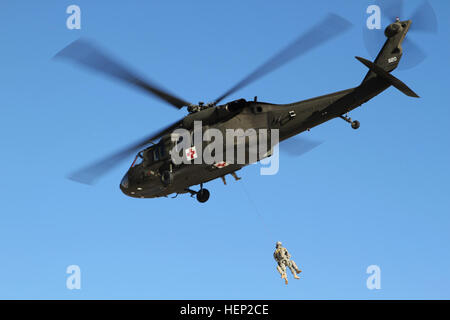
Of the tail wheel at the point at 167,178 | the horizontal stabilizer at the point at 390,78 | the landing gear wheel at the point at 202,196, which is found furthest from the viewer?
the landing gear wheel at the point at 202,196

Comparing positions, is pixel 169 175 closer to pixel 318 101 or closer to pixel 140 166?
pixel 140 166

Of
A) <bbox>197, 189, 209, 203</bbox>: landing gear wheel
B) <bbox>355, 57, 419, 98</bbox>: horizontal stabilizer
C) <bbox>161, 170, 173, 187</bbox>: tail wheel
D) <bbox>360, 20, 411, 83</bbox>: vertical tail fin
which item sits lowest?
<bbox>197, 189, 209, 203</bbox>: landing gear wheel

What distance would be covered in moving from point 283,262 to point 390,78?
30.8 feet

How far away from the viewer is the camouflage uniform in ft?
109

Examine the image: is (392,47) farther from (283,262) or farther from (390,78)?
(283,262)

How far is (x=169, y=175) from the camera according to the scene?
33906 millimetres

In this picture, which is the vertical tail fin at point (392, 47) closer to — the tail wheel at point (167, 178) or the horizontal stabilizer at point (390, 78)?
the horizontal stabilizer at point (390, 78)

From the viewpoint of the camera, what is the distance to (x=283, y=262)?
Answer: 1313 inches

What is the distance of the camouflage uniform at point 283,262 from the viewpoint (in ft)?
109

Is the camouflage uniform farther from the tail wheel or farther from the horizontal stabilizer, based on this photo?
the horizontal stabilizer

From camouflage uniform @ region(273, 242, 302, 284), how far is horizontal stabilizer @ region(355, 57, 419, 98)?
28.9ft

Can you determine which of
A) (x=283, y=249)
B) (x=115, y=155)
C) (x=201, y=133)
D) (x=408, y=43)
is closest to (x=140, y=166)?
(x=115, y=155)

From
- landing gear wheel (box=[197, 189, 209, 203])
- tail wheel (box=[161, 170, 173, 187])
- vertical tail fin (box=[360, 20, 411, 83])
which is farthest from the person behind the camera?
landing gear wheel (box=[197, 189, 209, 203])

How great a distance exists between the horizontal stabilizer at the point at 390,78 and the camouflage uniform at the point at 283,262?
28.9ft
